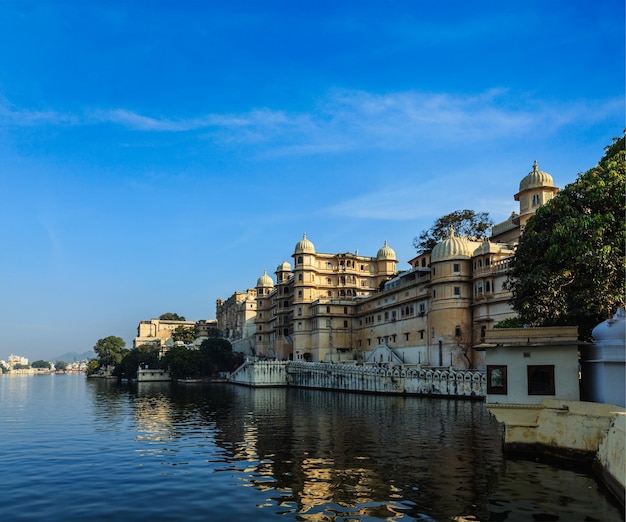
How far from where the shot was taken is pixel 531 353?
22.9 m

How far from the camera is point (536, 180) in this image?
205 feet

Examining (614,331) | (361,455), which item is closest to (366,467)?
(361,455)

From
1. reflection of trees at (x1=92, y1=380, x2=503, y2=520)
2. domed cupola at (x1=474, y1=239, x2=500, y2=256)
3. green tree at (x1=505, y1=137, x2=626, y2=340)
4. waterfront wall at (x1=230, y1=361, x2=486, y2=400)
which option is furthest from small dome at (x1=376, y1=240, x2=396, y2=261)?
green tree at (x1=505, y1=137, x2=626, y2=340)

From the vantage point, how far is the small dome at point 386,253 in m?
102

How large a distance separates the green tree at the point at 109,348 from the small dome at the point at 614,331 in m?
150

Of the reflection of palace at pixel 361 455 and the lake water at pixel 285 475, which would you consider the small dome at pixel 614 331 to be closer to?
the lake water at pixel 285 475

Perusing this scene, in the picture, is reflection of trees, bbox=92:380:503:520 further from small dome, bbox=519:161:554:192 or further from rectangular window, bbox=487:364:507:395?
small dome, bbox=519:161:554:192

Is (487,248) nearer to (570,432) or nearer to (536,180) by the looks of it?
(536,180)

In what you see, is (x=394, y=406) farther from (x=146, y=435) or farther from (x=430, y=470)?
(x=430, y=470)

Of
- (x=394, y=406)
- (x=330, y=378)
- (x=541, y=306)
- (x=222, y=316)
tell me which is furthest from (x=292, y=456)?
(x=222, y=316)

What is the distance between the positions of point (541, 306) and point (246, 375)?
67.0m

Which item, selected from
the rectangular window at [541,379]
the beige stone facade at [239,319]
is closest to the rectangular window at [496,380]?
the rectangular window at [541,379]

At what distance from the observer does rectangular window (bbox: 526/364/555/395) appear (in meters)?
22.5

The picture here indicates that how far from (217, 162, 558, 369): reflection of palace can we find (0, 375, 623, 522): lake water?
24.6m
